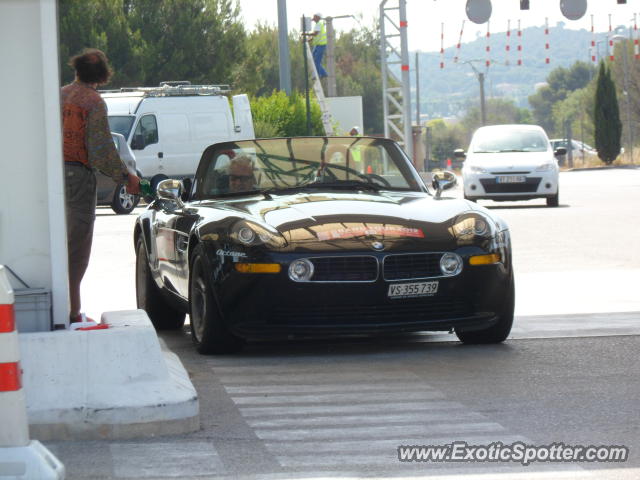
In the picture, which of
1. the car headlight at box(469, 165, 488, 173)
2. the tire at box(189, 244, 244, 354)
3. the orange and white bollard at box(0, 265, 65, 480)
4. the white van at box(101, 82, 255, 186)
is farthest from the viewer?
the white van at box(101, 82, 255, 186)

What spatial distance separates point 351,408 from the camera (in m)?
6.43

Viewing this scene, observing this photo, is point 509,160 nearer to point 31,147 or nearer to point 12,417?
point 31,147

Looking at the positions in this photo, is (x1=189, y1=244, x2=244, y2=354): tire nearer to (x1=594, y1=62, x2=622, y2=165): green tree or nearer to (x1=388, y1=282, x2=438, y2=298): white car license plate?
(x1=388, y1=282, x2=438, y2=298): white car license plate

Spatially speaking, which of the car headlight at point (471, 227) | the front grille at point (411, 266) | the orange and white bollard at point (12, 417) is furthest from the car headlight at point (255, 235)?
the orange and white bollard at point (12, 417)

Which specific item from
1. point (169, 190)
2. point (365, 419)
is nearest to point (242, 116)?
point (169, 190)

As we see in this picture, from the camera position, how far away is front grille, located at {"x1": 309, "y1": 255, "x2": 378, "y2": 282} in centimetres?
786

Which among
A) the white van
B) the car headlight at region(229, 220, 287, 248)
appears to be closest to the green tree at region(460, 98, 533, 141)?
the white van

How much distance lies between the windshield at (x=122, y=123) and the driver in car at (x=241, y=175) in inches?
789

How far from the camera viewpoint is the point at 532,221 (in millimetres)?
21188

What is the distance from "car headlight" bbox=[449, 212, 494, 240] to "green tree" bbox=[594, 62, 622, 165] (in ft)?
173

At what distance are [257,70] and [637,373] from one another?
5286 centimetres

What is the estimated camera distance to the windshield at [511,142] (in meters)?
26.1

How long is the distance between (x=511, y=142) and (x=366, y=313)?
1870cm

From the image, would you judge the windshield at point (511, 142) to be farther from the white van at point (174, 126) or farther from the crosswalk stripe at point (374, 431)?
the crosswalk stripe at point (374, 431)
